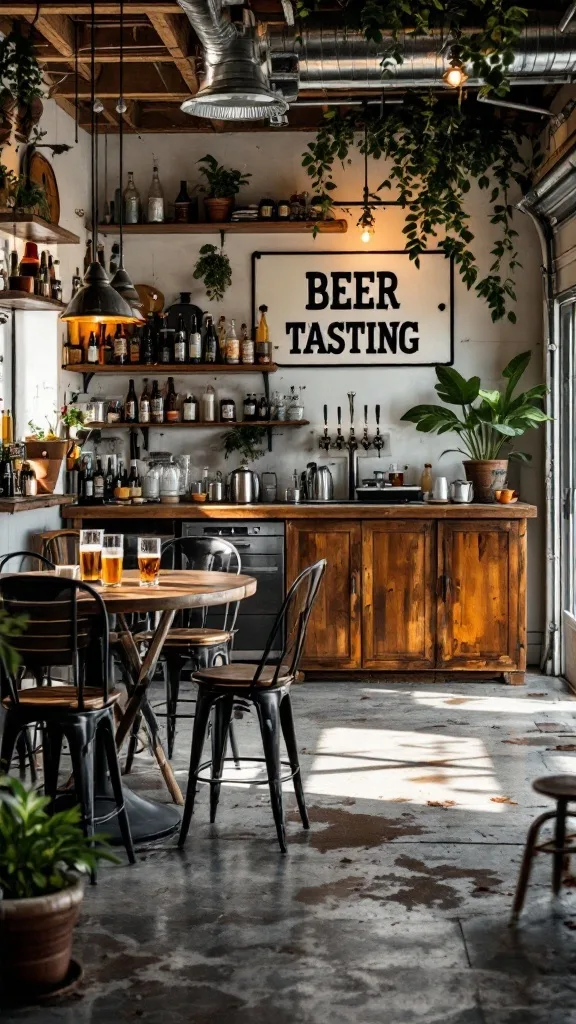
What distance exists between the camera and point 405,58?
581 centimetres

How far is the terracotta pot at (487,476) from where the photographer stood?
7699 mm

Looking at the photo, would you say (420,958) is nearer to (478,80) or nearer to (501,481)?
(478,80)

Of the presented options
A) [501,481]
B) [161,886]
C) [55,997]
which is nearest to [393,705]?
[501,481]

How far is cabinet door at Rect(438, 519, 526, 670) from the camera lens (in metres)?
7.30

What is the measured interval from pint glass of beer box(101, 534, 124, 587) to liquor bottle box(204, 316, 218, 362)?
3817 millimetres

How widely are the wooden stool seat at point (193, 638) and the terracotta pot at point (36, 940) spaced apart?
2.21 metres

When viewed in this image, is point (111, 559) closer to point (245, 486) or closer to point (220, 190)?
point (245, 486)

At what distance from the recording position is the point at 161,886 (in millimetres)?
3779

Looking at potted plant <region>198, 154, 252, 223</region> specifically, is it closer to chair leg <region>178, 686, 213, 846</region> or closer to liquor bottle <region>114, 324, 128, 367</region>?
liquor bottle <region>114, 324, 128, 367</region>

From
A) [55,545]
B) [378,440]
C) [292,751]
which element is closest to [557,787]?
[292,751]

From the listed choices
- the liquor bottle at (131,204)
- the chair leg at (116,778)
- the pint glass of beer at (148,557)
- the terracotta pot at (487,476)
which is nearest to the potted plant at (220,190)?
the liquor bottle at (131,204)

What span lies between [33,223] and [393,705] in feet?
10.8

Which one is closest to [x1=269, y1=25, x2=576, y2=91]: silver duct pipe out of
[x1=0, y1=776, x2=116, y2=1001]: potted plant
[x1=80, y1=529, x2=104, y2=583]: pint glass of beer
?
[x1=80, y1=529, x2=104, y2=583]: pint glass of beer

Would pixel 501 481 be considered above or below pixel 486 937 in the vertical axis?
above
